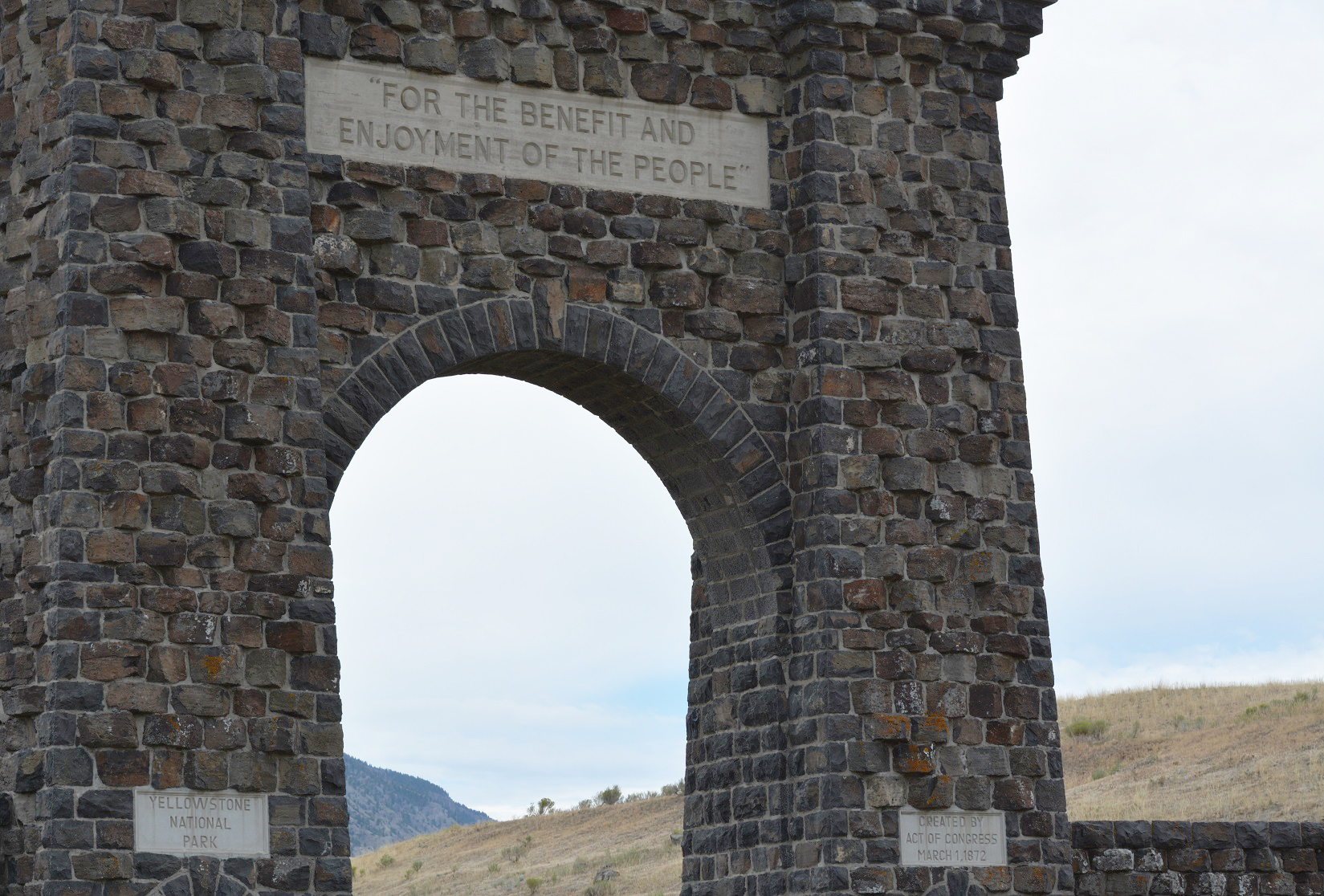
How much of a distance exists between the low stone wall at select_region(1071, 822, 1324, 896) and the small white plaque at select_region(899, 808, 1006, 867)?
96 centimetres

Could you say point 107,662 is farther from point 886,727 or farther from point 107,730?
point 886,727

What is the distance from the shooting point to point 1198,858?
15398 mm

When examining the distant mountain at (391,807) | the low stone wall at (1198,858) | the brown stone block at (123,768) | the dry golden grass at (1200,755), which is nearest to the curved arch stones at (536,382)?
the brown stone block at (123,768)

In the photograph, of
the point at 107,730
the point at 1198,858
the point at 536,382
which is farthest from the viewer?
the point at 1198,858

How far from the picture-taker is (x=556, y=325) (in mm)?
13906

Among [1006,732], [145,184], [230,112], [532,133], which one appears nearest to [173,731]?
[145,184]

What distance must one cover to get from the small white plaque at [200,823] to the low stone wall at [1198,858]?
5.92 meters

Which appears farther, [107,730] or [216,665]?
[216,665]

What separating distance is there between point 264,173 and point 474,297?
1592mm

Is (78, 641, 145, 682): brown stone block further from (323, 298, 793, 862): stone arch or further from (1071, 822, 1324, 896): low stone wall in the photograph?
(1071, 822, 1324, 896): low stone wall

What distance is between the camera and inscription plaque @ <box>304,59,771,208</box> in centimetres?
1357

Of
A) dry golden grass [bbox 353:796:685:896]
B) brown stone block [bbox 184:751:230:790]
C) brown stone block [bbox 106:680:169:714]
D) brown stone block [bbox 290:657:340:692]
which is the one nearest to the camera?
brown stone block [bbox 106:680:169:714]

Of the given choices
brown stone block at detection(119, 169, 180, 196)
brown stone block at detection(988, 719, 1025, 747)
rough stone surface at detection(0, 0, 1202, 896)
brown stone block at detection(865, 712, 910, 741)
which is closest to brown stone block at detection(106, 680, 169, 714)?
rough stone surface at detection(0, 0, 1202, 896)

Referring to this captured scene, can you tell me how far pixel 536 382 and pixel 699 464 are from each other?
1.29 meters
